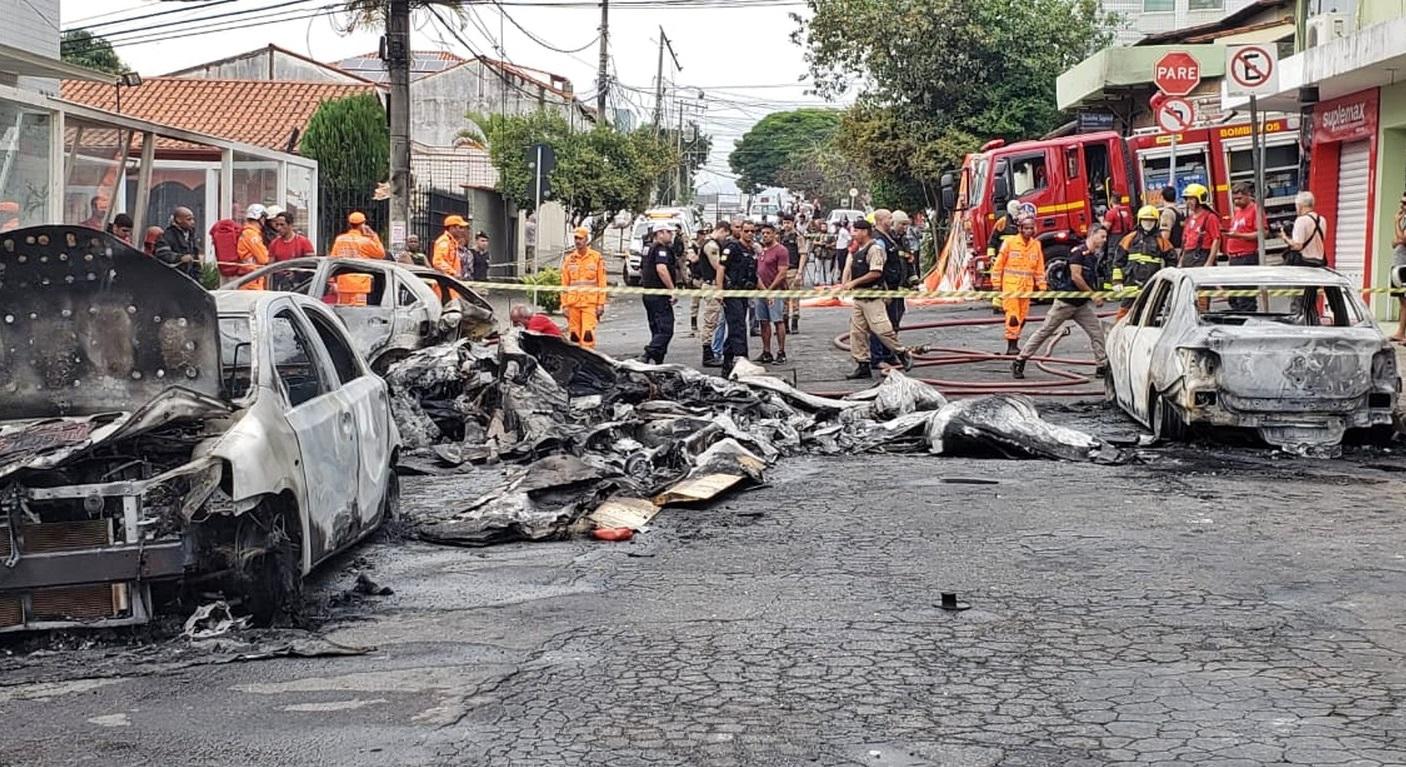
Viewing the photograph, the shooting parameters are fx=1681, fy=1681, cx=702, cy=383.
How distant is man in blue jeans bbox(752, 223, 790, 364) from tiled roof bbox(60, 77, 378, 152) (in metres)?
22.1

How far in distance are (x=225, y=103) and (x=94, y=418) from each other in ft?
126

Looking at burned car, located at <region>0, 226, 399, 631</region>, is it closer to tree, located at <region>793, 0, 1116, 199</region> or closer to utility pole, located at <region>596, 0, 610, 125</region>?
tree, located at <region>793, 0, 1116, 199</region>

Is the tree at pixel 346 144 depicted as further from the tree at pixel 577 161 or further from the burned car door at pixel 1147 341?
Result: the burned car door at pixel 1147 341

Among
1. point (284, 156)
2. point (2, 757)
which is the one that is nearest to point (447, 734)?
point (2, 757)

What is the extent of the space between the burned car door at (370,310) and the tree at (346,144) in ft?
54.1

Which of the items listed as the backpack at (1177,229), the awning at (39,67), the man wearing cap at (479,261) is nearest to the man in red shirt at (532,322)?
the awning at (39,67)

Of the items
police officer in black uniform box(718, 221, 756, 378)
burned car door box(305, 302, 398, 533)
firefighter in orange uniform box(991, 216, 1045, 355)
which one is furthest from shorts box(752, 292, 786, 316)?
burned car door box(305, 302, 398, 533)

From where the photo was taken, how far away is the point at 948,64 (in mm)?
40656

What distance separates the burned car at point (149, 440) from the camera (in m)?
6.43

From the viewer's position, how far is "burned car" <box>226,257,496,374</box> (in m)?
16.0

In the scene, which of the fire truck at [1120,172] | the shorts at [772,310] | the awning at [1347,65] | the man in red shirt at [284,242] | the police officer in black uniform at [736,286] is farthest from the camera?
the fire truck at [1120,172]

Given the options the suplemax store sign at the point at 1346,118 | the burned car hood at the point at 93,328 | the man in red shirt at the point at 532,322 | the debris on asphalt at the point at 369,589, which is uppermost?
the suplemax store sign at the point at 1346,118

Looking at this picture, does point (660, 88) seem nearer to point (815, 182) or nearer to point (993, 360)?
point (815, 182)

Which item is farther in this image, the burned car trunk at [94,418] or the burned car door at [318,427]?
the burned car door at [318,427]
